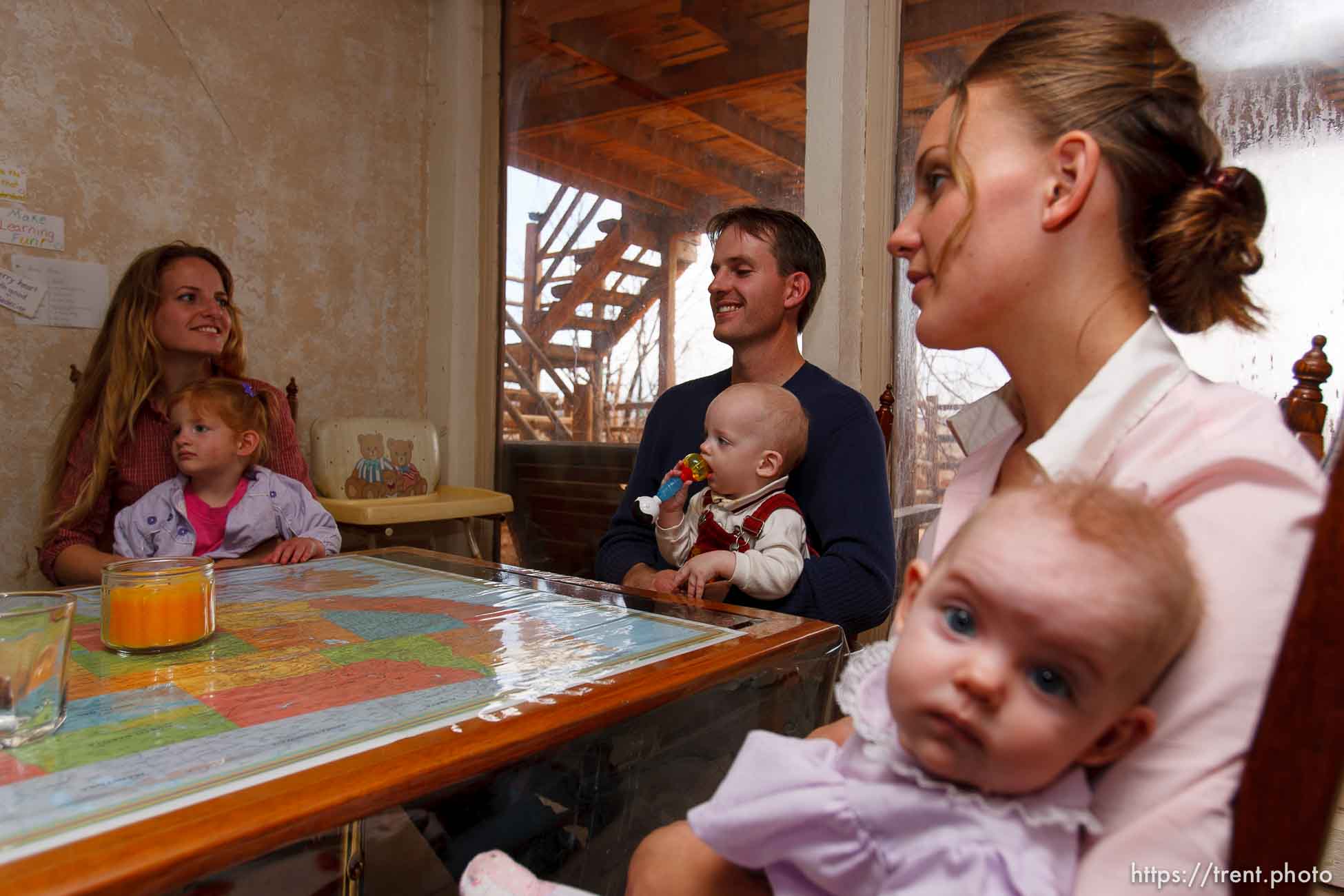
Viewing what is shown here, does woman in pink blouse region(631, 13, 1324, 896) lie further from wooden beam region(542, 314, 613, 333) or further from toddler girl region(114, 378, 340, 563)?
wooden beam region(542, 314, 613, 333)

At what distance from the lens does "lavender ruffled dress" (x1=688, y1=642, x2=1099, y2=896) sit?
60cm

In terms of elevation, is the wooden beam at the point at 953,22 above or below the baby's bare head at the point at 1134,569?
above

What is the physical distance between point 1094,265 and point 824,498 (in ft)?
3.67

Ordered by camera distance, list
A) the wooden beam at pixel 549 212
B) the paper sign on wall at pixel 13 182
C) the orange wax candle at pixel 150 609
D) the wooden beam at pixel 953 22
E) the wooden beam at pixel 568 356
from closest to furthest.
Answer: the orange wax candle at pixel 150 609, the wooden beam at pixel 953 22, the paper sign on wall at pixel 13 182, the wooden beam at pixel 568 356, the wooden beam at pixel 549 212

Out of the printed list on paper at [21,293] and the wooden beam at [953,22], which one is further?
the printed list on paper at [21,293]

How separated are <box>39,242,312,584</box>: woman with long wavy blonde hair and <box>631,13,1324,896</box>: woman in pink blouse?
2.06 metres

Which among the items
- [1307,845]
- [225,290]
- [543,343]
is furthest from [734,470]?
[543,343]

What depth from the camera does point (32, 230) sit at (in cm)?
264

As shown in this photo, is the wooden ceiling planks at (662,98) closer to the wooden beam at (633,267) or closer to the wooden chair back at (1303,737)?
the wooden beam at (633,267)

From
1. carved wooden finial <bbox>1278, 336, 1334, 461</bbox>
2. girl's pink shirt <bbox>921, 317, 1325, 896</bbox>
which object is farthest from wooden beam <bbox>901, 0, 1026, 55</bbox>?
girl's pink shirt <bbox>921, 317, 1325, 896</bbox>

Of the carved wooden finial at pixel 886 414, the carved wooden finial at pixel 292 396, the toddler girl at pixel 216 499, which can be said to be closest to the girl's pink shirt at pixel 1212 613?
the carved wooden finial at pixel 886 414

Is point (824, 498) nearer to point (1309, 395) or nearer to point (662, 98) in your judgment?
point (1309, 395)

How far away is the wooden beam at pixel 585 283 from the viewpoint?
3.32 meters

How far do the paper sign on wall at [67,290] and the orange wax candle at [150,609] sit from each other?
210cm
